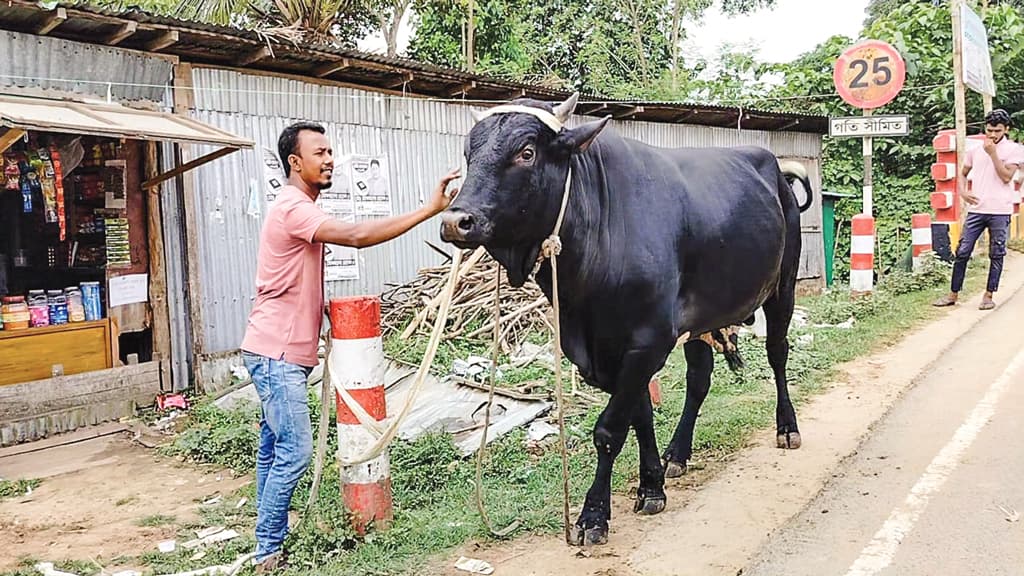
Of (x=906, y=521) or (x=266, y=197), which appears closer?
(x=906, y=521)

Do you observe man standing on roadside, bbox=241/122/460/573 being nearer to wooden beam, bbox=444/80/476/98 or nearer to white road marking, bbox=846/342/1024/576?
white road marking, bbox=846/342/1024/576

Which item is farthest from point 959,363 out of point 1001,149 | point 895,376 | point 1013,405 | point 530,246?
point 530,246

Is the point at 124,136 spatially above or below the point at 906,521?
above

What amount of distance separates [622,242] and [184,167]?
4.72 m

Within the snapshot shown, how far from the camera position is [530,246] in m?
3.55

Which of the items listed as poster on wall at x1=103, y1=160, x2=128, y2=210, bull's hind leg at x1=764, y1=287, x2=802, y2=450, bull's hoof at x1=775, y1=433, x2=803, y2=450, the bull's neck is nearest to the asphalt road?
bull's hoof at x1=775, y1=433, x2=803, y2=450

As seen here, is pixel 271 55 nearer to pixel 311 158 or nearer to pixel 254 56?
pixel 254 56

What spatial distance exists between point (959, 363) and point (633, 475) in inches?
141

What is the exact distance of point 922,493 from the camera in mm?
4160

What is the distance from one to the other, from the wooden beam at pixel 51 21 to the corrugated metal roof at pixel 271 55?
0.07ft

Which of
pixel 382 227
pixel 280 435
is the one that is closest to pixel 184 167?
pixel 280 435

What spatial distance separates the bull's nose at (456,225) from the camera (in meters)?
3.05

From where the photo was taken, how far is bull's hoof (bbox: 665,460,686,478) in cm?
470

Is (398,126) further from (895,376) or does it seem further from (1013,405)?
(1013,405)
